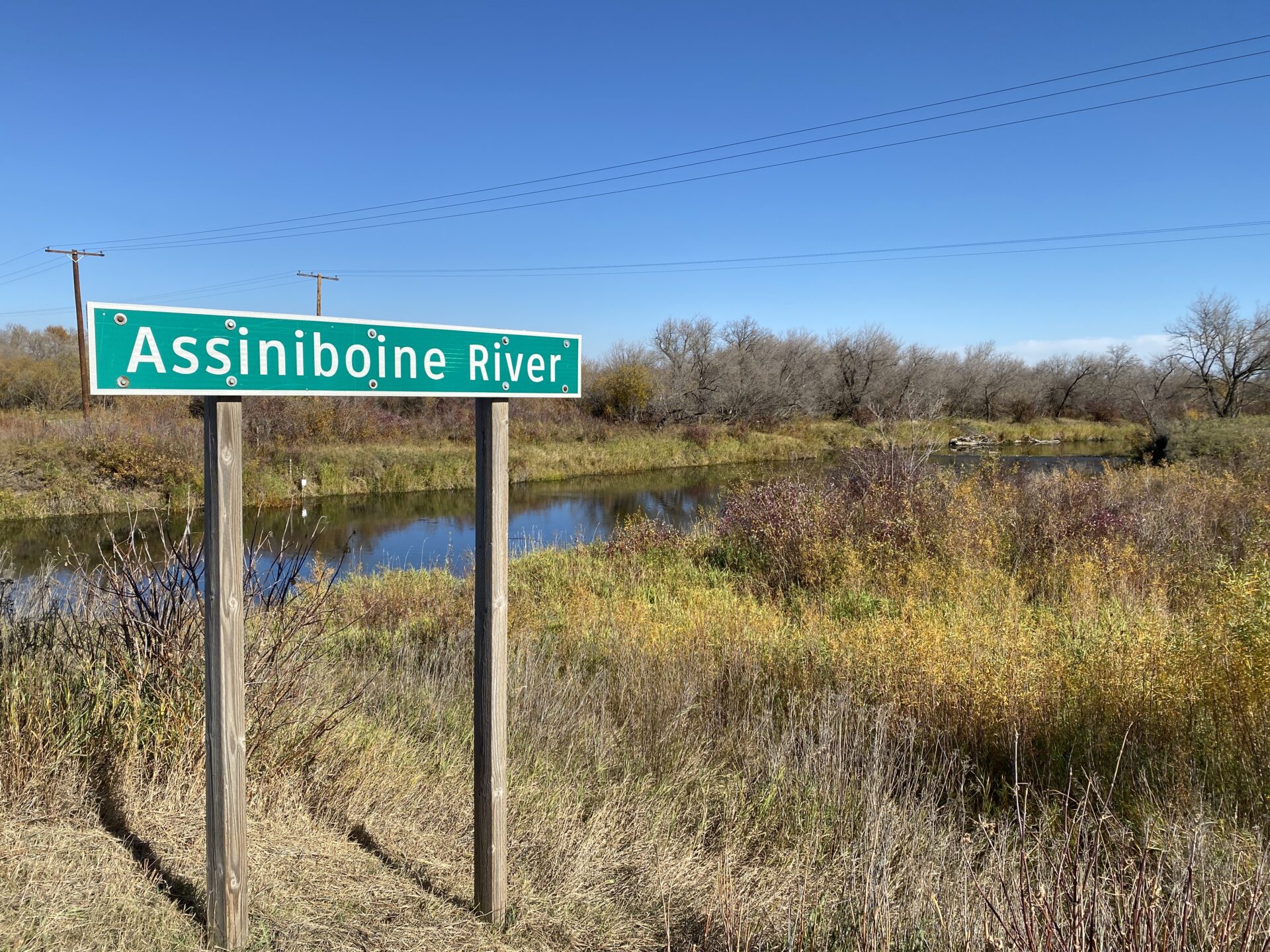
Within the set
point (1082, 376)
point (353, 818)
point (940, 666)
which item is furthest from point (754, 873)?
point (1082, 376)

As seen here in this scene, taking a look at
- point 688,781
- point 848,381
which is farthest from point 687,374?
point 688,781

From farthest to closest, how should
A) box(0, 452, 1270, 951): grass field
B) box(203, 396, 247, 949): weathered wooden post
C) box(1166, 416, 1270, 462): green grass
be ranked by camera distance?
box(1166, 416, 1270, 462): green grass → box(0, 452, 1270, 951): grass field → box(203, 396, 247, 949): weathered wooden post

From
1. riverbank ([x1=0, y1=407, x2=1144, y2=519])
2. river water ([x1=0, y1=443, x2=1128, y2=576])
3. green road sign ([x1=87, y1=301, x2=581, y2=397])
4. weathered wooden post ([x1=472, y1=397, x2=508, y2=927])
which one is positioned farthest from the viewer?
riverbank ([x1=0, y1=407, x2=1144, y2=519])

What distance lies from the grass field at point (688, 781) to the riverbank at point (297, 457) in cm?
881

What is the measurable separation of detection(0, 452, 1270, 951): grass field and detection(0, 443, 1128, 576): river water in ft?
21.6

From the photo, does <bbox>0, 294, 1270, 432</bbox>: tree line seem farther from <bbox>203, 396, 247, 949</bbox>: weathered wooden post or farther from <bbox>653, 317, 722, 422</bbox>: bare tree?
<bbox>203, 396, 247, 949</bbox>: weathered wooden post

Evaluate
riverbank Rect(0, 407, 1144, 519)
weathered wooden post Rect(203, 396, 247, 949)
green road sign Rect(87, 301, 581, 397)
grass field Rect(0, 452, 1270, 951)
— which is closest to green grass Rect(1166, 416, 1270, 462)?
riverbank Rect(0, 407, 1144, 519)

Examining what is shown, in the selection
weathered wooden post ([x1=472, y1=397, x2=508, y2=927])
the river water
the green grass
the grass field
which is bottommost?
the river water

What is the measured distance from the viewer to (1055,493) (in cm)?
1099

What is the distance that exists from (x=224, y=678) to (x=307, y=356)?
90cm

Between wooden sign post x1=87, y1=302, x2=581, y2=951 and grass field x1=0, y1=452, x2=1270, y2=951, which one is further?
grass field x1=0, y1=452, x2=1270, y2=951

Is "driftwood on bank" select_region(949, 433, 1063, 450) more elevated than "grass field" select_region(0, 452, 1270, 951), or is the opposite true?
"driftwood on bank" select_region(949, 433, 1063, 450)

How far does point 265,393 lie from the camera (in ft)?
6.81

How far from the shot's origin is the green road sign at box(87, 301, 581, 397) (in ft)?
6.32
